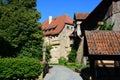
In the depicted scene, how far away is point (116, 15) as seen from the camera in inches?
1486

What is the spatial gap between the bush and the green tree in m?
12.5

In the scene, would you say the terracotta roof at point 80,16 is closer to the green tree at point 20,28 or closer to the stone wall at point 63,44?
the stone wall at point 63,44

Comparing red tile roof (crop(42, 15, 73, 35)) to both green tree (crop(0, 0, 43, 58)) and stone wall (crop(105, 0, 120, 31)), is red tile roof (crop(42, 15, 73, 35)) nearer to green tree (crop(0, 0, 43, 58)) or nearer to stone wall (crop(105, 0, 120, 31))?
green tree (crop(0, 0, 43, 58))

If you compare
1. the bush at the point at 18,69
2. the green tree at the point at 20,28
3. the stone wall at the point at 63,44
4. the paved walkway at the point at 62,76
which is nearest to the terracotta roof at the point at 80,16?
the stone wall at the point at 63,44

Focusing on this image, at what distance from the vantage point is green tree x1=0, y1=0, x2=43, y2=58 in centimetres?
4375

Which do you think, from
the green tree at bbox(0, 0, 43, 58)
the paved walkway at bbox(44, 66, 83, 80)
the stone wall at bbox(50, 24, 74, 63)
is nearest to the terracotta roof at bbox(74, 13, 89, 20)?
the stone wall at bbox(50, 24, 74, 63)

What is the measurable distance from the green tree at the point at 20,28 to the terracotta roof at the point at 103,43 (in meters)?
24.7

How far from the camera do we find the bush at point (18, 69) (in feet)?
95.8

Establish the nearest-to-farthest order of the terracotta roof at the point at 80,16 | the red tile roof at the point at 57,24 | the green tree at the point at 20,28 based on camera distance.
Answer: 1. the green tree at the point at 20,28
2. the terracotta roof at the point at 80,16
3. the red tile roof at the point at 57,24

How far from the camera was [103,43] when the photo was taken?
59.8ft

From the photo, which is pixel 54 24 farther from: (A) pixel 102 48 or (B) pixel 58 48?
(A) pixel 102 48

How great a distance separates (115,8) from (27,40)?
15.2 m

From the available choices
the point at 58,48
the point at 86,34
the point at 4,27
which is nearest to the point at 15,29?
the point at 4,27

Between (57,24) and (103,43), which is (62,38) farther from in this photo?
(103,43)
